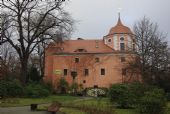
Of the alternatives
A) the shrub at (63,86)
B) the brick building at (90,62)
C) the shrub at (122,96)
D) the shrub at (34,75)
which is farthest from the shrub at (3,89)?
the brick building at (90,62)

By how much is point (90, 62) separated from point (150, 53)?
1095 inches

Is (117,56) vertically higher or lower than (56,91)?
higher

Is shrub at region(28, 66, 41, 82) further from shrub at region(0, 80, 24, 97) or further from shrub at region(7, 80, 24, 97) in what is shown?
shrub at region(7, 80, 24, 97)

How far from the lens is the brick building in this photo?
74.4 metres

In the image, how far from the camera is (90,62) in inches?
2982

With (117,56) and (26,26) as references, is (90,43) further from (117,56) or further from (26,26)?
(26,26)

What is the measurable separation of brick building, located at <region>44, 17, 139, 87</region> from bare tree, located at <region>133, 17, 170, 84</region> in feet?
68.2

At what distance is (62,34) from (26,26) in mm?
5113

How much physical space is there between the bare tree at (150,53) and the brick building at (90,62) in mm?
20788

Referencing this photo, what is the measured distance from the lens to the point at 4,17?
49219 mm

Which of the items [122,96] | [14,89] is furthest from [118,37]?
[122,96]

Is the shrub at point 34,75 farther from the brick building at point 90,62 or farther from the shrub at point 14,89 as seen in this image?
the shrub at point 14,89

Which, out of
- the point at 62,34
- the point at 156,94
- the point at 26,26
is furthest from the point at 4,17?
the point at 156,94

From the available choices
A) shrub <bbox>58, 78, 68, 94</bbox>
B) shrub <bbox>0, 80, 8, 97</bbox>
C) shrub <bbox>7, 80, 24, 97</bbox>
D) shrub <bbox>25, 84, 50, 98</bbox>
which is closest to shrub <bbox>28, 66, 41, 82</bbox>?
shrub <bbox>58, 78, 68, 94</bbox>
